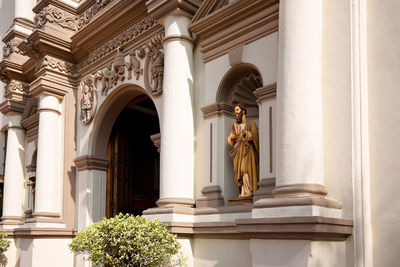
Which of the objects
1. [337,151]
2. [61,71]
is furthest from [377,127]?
[61,71]

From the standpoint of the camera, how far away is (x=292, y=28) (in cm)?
535

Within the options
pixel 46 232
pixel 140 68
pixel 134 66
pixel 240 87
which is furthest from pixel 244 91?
pixel 46 232

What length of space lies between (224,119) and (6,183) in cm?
831

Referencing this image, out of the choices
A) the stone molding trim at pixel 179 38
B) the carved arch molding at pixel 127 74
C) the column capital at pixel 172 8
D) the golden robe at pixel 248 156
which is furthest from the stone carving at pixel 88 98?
the golden robe at pixel 248 156

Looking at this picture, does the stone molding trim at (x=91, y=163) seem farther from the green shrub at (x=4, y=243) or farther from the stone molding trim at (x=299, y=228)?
the stone molding trim at (x=299, y=228)

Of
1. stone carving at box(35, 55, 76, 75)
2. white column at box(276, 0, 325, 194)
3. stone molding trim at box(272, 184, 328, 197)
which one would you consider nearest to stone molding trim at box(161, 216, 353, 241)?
stone molding trim at box(272, 184, 328, 197)

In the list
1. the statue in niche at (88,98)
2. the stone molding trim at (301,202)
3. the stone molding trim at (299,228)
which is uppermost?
the statue in niche at (88,98)

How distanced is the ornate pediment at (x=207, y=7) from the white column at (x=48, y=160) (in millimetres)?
4855

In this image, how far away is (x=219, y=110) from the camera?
23.5 ft

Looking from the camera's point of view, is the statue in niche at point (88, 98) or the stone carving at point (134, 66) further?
the statue in niche at point (88, 98)

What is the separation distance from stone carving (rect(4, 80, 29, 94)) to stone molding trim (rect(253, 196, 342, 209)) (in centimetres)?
1022

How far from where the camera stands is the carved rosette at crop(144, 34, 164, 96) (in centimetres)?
827

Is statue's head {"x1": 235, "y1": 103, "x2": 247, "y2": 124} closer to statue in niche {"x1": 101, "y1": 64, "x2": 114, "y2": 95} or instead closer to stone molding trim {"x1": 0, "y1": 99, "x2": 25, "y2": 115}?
statue in niche {"x1": 101, "y1": 64, "x2": 114, "y2": 95}

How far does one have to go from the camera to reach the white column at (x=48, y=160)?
10.4 meters
